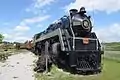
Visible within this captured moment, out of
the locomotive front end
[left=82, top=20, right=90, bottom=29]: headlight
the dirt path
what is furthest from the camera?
[left=82, top=20, right=90, bottom=29]: headlight

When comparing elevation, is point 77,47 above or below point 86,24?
below

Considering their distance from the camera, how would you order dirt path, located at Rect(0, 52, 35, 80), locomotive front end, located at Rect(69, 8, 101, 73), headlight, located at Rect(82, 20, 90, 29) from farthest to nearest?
headlight, located at Rect(82, 20, 90, 29) → locomotive front end, located at Rect(69, 8, 101, 73) → dirt path, located at Rect(0, 52, 35, 80)

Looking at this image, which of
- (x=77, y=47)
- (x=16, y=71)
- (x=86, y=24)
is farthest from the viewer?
(x=16, y=71)

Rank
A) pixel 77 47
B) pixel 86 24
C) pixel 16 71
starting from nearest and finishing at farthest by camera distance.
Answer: pixel 77 47, pixel 86 24, pixel 16 71

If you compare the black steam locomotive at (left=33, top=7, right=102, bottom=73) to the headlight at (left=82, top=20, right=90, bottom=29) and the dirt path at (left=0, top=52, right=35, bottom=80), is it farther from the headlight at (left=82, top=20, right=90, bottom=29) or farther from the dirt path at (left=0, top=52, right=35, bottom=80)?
the dirt path at (left=0, top=52, right=35, bottom=80)

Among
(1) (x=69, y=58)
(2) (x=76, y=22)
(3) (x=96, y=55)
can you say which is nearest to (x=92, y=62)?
(3) (x=96, y=55)

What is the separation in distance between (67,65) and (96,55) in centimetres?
220

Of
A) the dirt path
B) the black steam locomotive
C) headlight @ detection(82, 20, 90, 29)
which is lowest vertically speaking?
the dirt path

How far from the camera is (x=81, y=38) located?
57.5 feet

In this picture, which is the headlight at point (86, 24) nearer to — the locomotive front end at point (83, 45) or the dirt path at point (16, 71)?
the locomotive front end at point (83, 45)

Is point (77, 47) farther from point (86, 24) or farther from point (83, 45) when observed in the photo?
point (86, 24)

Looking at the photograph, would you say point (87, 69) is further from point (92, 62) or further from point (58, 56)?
point (58, 56)

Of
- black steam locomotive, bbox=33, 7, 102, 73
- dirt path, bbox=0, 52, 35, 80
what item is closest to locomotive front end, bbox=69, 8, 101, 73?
black steam locomotive, bbox=33, 7, 102, 73

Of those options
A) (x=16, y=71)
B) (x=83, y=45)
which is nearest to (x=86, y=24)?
(x=83, y=45)
